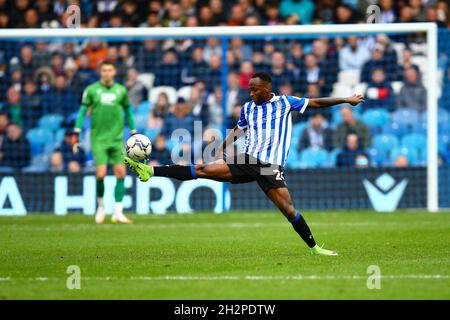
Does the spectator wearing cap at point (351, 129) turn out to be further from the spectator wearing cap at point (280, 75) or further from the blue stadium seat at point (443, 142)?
the blue stadium seat at point (443, 142)

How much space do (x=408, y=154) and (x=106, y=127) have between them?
243 inches

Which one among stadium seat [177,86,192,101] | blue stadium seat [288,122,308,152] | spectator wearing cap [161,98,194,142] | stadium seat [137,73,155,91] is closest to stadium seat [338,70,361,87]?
blue stadium seat [288,122,308,152]

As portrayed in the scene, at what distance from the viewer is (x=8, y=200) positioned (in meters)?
17.1

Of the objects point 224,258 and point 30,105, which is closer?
point 224,258

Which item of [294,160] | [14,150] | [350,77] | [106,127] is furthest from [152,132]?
[350,77]

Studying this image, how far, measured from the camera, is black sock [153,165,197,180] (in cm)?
1031

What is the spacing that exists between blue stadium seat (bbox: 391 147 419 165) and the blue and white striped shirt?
8.19m

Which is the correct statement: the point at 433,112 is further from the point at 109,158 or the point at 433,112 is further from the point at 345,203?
the point at 109,158

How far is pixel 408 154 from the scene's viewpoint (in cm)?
1808

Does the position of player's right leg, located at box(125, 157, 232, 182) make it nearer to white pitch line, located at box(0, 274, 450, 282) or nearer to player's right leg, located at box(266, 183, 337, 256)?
player's right leg, located at box(266, 183, 337, 256)

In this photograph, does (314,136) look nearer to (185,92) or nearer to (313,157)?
(313,157)

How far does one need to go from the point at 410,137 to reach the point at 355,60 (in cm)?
209

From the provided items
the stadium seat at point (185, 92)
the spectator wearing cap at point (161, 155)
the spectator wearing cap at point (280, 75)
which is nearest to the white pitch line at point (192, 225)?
the spectator wearing cap at point (161, 155)
